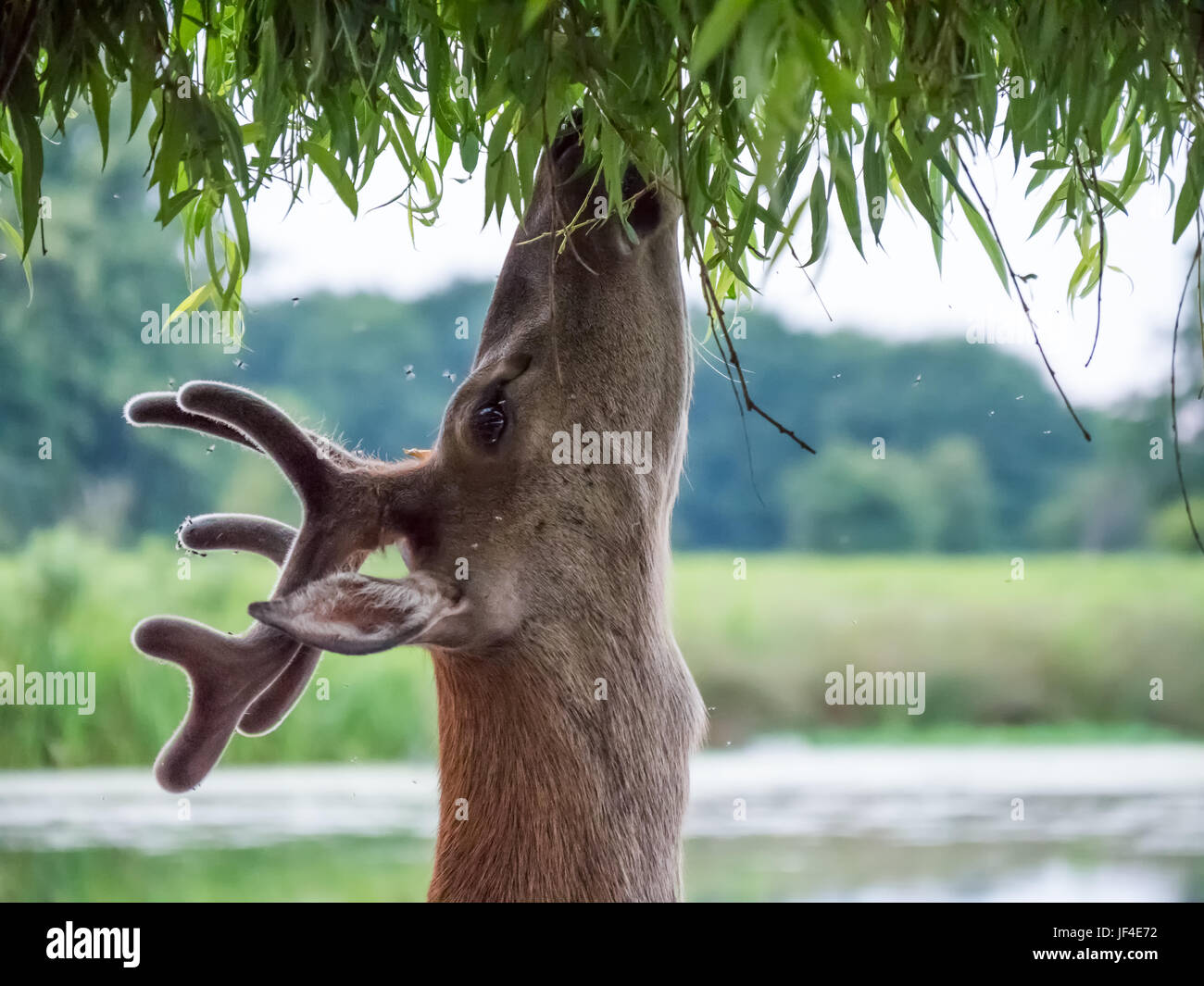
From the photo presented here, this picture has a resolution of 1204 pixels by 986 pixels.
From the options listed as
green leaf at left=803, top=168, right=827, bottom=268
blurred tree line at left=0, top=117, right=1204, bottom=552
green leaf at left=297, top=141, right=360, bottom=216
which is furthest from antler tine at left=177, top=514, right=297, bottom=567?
green leaf at left=803, top=168, right=827, bottom=268

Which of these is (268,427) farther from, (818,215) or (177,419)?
(818,215)

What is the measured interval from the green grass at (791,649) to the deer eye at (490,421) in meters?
0.55

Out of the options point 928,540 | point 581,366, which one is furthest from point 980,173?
point 928,540

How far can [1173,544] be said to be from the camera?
6.39 feet

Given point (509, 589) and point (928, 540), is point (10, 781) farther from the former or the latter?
point (928, 540)

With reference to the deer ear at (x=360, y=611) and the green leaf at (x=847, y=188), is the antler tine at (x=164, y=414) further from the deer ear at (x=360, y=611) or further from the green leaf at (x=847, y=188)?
the green leaf at (x=847, y=188)

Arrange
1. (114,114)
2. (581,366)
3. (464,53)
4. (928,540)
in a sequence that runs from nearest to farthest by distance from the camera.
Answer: (464,53)
(581,366)
(114,114)
(928,540)

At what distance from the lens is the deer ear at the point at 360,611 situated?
108 cm

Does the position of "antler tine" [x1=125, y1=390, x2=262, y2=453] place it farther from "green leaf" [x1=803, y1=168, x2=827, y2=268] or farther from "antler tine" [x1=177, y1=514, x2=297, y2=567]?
"green leaf" [x1=803, y1=168, x2=827, y2=268]

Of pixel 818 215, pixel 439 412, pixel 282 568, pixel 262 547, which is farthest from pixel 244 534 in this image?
pixel 818 215

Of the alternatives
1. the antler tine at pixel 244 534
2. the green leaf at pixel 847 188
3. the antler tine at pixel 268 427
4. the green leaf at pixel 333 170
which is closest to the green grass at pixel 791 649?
the antler tine at pixel 244 534

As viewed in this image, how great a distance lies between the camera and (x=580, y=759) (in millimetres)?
1334

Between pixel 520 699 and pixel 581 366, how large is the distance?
1.27 ft

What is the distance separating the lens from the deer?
127 cm
